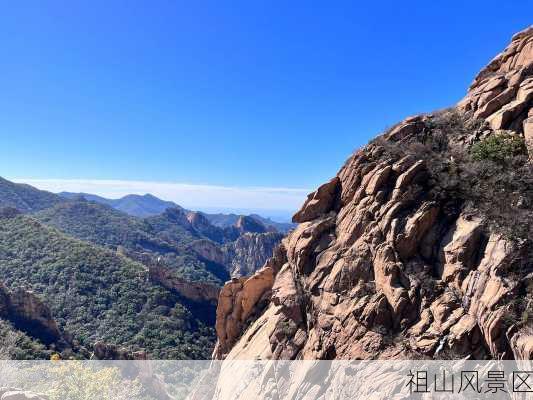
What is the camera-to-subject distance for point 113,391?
26.2 metres

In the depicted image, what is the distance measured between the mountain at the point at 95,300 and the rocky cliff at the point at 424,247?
36813 millimetres

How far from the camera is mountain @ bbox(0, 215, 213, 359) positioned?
52562 millimetres

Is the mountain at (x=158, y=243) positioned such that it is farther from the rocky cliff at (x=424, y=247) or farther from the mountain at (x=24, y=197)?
the rocky cliff at (x=424, y=247)

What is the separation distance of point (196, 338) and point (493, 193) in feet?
170

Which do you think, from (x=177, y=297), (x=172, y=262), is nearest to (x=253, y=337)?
(x=177, y=297)

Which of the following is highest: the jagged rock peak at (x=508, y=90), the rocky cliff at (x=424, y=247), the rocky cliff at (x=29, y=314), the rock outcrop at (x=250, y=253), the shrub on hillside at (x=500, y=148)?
the jagged rock peak at (x=508, y=90)

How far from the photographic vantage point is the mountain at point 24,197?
15675cm

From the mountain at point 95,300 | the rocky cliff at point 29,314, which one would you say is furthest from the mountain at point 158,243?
the rocky cliff at point 29,314

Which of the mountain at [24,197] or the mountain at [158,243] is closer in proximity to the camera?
the mountain at [158,243]

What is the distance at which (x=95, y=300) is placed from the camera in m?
63.6

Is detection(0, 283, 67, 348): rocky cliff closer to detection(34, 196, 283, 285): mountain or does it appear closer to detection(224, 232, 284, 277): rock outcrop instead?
detection(34, 196, 283, 285): mountain

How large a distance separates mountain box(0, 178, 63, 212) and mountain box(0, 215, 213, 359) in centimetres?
8779

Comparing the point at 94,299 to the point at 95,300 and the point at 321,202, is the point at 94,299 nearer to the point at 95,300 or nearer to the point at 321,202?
the point at 95,300

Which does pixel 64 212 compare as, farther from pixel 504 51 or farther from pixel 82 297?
pixel 504 51
